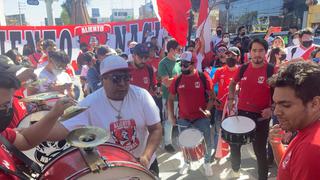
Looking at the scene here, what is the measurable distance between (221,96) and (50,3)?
1572 centimetres

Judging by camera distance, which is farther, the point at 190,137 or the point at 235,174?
the point at 235,174

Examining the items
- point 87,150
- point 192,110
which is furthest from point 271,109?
point 87,150

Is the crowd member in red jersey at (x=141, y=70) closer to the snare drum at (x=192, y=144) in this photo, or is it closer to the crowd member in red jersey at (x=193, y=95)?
the crowd member in red jersey at (x=193, y=95)

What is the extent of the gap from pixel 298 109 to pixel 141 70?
161 inches

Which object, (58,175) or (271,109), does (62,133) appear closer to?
(58,175)

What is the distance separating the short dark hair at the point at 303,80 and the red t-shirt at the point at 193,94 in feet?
9.63

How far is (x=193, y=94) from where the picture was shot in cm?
475

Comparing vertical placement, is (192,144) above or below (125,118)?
below

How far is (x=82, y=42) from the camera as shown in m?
10.9

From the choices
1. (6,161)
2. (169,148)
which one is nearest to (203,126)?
(169,148)

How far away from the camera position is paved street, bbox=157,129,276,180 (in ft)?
15.8

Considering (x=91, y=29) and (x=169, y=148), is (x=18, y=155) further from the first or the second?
(x=91, y=29)

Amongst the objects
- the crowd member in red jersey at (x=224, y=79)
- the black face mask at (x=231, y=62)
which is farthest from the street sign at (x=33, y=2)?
the black face mask at (x=231, y=62)

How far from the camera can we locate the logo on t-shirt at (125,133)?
8.78 feet
